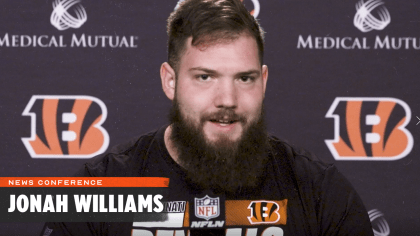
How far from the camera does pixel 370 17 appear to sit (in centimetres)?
212

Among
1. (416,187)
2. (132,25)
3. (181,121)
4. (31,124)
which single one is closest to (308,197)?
(181,121)

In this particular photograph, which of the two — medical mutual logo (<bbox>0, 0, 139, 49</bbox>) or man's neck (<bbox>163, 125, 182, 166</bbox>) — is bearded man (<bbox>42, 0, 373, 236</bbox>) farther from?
medical mutual logo (<bbox>0, 0, 139, 49</bbox>)

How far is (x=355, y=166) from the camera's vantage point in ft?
6.89

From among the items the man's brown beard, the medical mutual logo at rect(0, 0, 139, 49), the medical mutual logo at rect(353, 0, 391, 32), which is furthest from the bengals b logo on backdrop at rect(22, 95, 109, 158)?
the medical mutual logo at rect(353, 0, 391, 32)

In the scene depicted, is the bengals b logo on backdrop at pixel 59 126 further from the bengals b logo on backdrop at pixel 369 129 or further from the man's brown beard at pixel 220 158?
the bengals b logo on backdrop at pixel 369 129

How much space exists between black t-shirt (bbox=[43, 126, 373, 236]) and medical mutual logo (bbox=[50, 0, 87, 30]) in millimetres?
878

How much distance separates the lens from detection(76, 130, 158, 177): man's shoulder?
4.58ft

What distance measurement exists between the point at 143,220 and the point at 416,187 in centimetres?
126

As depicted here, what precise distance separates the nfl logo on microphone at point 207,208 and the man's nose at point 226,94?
28 cm

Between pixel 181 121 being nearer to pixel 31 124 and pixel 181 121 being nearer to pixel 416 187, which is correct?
pixel 31 124

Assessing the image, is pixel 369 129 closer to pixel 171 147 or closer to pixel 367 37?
pixel 367 37

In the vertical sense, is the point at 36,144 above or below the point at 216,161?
above

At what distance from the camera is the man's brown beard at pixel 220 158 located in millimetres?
1373

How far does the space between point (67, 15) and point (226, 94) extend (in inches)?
43.8
